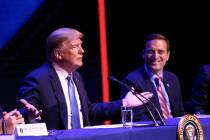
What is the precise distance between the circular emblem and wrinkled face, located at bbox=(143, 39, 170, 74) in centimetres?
156

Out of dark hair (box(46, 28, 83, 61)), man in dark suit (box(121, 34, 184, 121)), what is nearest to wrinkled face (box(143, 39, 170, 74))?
man in dark suit (box(121, 34, 184, 121))

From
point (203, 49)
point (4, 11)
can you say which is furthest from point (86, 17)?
point (203, 49)

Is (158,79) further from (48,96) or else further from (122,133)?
(122,133)

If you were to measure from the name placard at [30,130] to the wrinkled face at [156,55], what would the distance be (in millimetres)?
2094

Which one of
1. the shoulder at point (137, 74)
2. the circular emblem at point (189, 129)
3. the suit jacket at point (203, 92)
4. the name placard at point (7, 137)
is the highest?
the shoulder at point (137, 74)

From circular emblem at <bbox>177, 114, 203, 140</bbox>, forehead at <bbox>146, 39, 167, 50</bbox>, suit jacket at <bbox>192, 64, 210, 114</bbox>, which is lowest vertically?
circular emblem at <bbox>177, 114, 203, 140</bbox>

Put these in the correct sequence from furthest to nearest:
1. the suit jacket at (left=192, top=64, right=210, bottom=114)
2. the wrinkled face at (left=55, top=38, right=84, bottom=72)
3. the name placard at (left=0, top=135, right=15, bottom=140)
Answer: the suit jacket at (left=192, top=64, right=210, bottom=114) < the wrinkled face at (left=55, top=38, right=84, bottom=72) < the name placard at (left=0, top=135, right=15, bottom=140)

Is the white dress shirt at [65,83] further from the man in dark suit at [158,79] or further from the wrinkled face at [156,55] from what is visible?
the wrinkled face at [156,55]

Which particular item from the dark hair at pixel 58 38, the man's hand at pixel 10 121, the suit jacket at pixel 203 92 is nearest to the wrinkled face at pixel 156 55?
the suit jacket at pixel 203 92

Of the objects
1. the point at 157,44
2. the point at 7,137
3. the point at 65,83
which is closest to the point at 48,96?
the point at 65,83

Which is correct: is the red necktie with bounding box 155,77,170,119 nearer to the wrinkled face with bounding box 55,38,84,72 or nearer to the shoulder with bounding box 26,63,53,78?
the wrinkled face with bounding box 55,38,84,72

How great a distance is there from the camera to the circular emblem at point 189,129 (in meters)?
3.03

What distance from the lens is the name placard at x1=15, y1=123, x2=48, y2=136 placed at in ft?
8.60

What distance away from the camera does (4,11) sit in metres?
5.25
